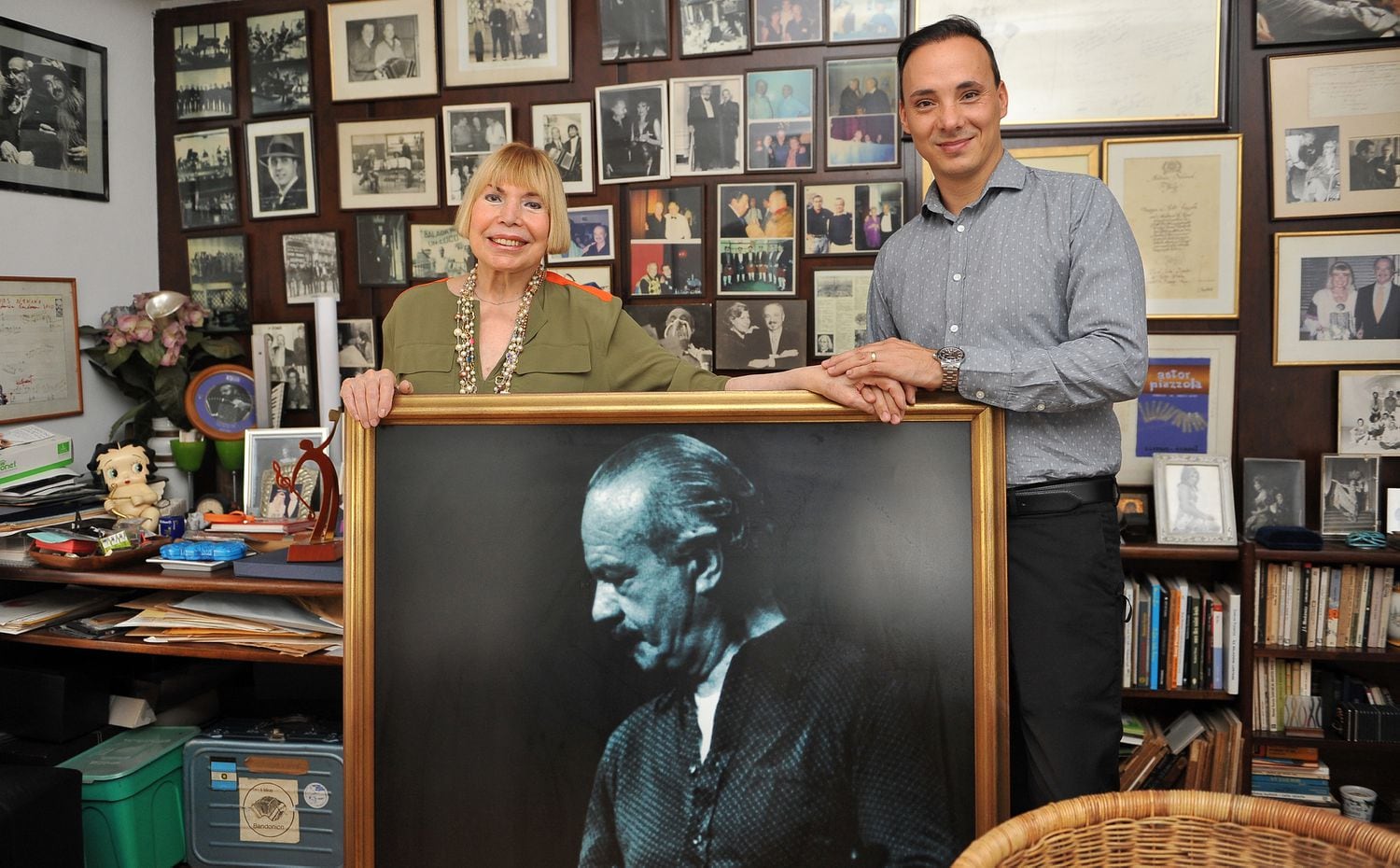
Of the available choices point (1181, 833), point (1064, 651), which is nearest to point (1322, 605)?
point (1064, 651)

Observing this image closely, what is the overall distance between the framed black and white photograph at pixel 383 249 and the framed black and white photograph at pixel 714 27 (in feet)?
3.46

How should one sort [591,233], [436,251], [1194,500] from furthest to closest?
[436,251], [591,233], [1194,500]

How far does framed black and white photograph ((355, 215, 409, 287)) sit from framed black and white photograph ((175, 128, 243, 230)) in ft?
1.61

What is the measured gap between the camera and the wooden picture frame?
1.34m

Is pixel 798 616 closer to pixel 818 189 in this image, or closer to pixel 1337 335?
pixel 818 189

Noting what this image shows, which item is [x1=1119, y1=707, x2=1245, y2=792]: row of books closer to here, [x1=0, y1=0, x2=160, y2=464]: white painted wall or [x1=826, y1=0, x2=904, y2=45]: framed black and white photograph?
[x1=826, y1=0, x2=904, y2=45]: framed black and white photograph

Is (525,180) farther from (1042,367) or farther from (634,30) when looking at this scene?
(634,30)

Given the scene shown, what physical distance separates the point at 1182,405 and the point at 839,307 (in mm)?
989

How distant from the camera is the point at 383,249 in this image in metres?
2.97

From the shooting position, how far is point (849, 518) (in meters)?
1.37

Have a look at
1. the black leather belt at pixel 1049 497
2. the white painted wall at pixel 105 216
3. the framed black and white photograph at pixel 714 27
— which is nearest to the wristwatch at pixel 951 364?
the black leather belt at pixel 1049 497

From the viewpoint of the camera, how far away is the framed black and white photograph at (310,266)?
119 inches

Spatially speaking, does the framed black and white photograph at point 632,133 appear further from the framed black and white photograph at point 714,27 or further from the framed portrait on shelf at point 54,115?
the framed portrait on shelf at point 54,115

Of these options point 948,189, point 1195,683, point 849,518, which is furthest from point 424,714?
point 1195,683
